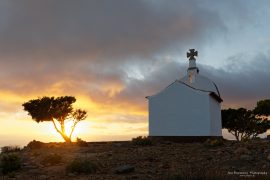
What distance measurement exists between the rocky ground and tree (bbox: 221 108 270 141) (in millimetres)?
34554

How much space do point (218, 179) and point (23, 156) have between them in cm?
1547

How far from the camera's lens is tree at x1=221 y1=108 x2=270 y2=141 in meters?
59.9

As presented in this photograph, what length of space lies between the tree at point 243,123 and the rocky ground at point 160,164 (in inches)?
1360

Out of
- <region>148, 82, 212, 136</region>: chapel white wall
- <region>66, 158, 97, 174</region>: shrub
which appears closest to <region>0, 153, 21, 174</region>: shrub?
<region>66, 158, 97, 174</region>: shrub

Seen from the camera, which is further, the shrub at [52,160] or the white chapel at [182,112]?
the white chapel at [182,112]

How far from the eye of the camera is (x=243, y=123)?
6078cm

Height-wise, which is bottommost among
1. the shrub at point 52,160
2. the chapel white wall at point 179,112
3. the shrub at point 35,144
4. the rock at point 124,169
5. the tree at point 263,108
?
the rock at point 124,169

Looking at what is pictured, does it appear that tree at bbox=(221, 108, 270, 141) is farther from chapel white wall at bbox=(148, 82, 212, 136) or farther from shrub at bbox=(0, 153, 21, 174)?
shrub at bbox=(0, 153, 21, 174)

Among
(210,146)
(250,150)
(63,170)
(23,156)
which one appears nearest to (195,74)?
(210,146)

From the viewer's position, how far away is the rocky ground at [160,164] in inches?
717

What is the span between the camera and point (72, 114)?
49.2m

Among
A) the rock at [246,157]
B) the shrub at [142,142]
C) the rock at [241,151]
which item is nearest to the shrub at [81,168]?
the rock at [246,157]

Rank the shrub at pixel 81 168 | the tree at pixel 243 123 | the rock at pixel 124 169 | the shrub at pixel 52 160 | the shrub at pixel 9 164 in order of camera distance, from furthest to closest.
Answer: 1. the tree at pixel 243 123
2. the shrub at pixel 52 160
3. the shrub at pixel 9 164
4. the shrub at pixel 81 168
5. the rock at pixel 124 169

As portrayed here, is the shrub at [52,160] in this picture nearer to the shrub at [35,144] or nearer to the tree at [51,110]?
the shrub at [35,144]
